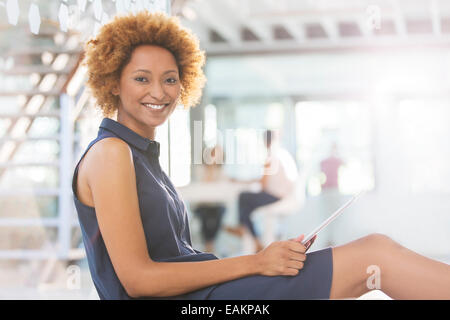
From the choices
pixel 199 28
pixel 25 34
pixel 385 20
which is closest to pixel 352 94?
pixel 385 20

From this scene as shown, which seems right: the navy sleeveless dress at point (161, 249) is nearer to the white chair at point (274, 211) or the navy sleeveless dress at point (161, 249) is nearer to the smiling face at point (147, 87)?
the smiling face at point (147, 87)

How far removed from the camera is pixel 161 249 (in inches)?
42.9

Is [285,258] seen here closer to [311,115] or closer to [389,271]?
[389,271]

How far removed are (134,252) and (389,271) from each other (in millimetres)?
437

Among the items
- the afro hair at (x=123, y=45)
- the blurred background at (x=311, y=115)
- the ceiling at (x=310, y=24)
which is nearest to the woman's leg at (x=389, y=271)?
the afro hair at (x=123, y=45)

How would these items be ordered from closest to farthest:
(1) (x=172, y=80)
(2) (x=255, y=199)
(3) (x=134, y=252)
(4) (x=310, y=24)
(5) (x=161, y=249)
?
1. (3) (x=134, y=252)
2. (5) (x=161, y=249)
3. (1) (x=172, y=80)
4. (2) (x=255, y=199)
5. (4) (x=310, y=24)

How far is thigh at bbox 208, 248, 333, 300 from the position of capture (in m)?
1.00

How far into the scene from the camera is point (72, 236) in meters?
3.88

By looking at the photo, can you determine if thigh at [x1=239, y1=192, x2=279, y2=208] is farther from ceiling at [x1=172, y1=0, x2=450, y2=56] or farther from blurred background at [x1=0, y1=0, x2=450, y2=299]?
ceiling at [x1=172, y1=0, x2=450, y2=56]

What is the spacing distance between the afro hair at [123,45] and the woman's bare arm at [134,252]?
0.23 meters

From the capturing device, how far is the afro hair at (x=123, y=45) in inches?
46.3

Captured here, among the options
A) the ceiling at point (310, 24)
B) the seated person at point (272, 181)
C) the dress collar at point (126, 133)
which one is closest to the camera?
the dress collar at point (126, 133)

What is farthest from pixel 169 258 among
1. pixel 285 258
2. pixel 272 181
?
pixel 272 181
